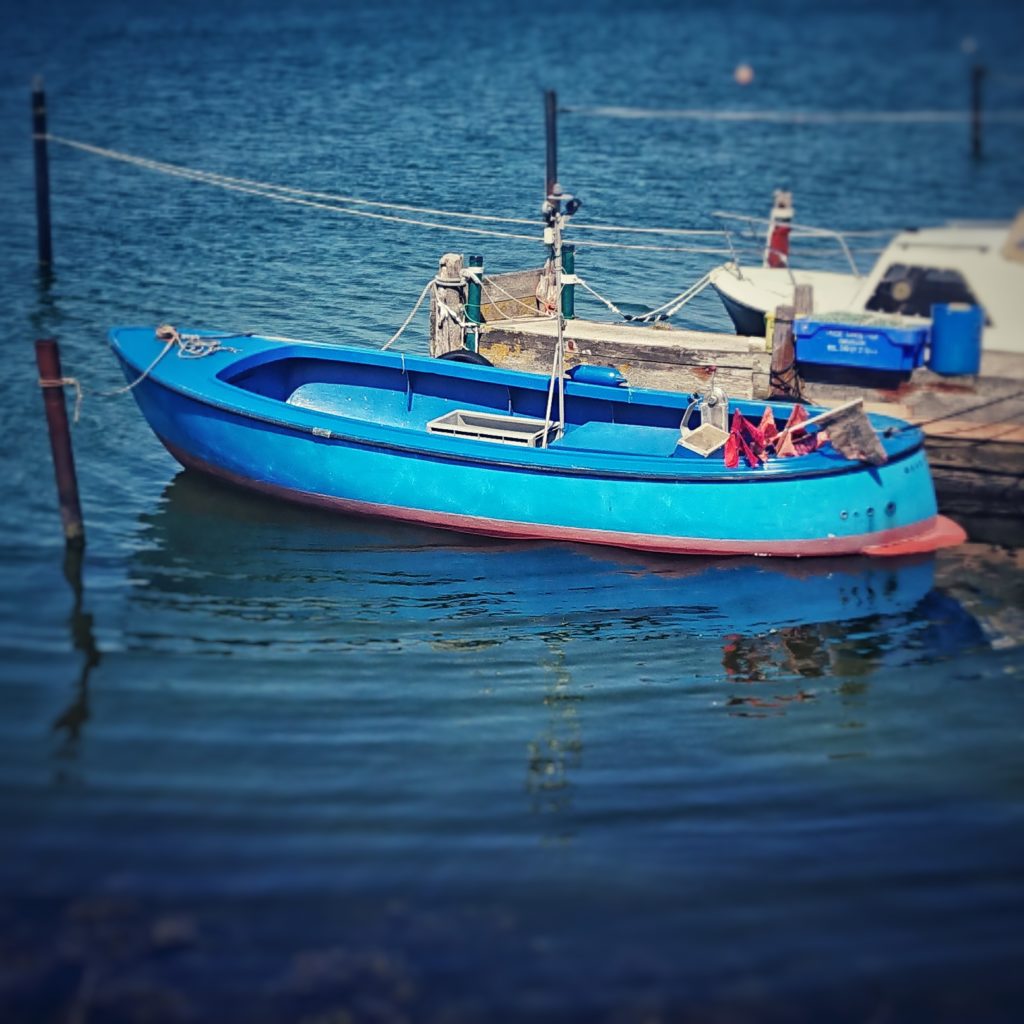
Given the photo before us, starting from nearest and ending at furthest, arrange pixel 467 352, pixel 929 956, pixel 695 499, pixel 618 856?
pixel 929 956 → pixel 618 856 → pixel 695 499 → pixel 467 352

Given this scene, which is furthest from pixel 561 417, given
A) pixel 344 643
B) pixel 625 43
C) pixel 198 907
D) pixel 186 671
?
pixel 625 43

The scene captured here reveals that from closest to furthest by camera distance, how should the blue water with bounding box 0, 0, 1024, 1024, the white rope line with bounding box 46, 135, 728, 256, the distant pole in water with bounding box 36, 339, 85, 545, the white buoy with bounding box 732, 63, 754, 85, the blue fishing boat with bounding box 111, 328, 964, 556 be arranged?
the blue water with bounding box 0, 0, 1024, 1024
the distant pole in water with bounding box 36, 339, 85, 545
the blue fishing boat with bounding box 111, 328, 964, 556
the white rope line with bounding box 46, 135, 728, 256
the white buoy with bounding box 732, 63, 754, 85

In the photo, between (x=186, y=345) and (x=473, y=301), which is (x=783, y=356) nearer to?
(x=473, y=301)

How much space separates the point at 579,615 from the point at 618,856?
407 centimetres

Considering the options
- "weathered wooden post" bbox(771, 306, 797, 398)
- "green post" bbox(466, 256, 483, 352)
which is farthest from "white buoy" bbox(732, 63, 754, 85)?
"weathered wooden post" bbox(771, 306, 797, 398)

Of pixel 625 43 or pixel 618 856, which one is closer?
pixel 618 856

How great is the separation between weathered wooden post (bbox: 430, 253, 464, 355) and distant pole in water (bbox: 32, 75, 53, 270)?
29.5ft

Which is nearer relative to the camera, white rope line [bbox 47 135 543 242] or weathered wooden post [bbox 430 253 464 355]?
weathered wooden post [bbox 430 253 464 355]

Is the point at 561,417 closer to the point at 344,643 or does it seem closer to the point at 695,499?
the point at 695,499

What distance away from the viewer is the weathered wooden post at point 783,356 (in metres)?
→ 15.7

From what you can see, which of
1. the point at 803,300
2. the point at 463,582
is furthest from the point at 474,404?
the point at 803,300

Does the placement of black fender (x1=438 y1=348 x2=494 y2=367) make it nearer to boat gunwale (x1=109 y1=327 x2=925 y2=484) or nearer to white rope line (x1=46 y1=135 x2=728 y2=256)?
boat gunwale (x1=109 y1=327 x2=925 y2=484)

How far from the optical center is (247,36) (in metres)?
52.6

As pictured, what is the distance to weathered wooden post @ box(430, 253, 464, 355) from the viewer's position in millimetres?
16469
